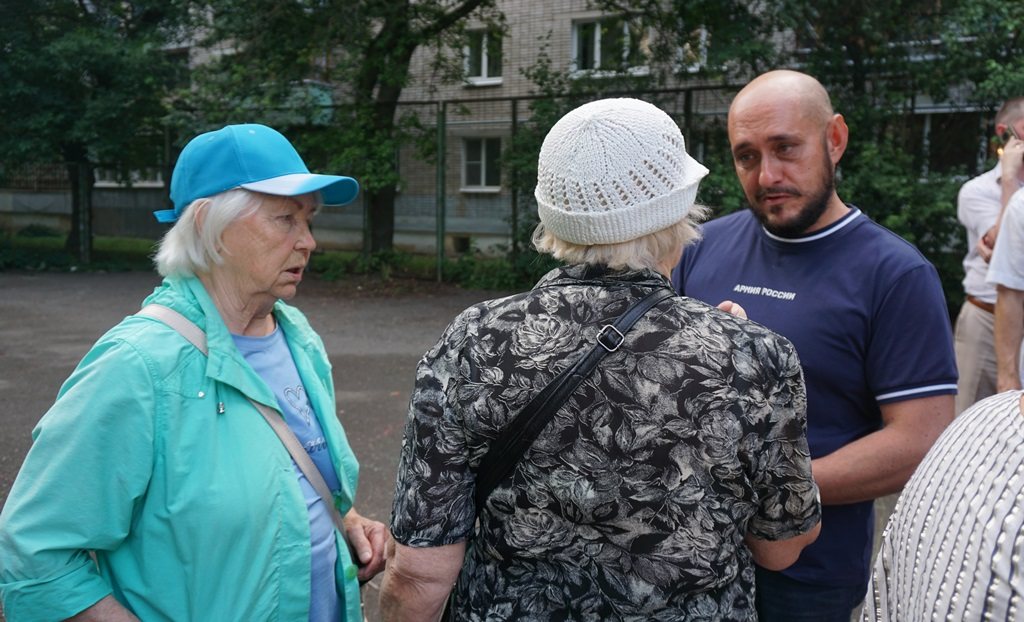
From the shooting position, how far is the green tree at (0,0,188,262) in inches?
703

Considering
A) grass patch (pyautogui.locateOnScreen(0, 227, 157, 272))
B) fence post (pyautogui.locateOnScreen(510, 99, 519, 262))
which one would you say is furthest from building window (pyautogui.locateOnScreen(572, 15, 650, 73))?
grass patch (pyautogui.locateOnScreen(0, 227, 157, 272))

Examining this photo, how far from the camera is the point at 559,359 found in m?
1.64

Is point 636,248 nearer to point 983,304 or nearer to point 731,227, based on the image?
point 731,227

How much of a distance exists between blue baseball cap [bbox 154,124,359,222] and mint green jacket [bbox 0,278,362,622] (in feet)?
0.81

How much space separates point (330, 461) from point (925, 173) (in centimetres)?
1178

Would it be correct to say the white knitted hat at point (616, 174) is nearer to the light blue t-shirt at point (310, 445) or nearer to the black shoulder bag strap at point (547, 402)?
the black shoulder bag strap at point (547, 402)

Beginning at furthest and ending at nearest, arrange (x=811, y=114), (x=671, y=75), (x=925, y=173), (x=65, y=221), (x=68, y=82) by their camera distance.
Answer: (x=65, y=221), (x=68, y=82), (x=671, y=75), (x=925, y=173), (x=811, y=114)

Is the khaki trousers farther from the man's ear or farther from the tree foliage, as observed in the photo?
the tree foliage

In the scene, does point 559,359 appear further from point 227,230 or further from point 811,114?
point 811,114

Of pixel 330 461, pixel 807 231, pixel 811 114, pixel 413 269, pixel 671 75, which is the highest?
pixel 671 75

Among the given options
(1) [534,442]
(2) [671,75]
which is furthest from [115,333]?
(2) [671,75]

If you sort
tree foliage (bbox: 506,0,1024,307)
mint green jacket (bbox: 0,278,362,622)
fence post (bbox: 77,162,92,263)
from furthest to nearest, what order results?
fence post (bbox: 77,162,92,263)
tree foliage (bbox: 506,0,1024,307)
mint green jacket (bbox: 0,278,362,622)

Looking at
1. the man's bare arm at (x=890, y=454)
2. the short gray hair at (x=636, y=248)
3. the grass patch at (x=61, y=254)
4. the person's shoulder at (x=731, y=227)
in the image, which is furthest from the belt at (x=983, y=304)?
the grass patch at (x=61, y=254)

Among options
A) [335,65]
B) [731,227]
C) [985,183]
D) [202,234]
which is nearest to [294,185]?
[202,234]
